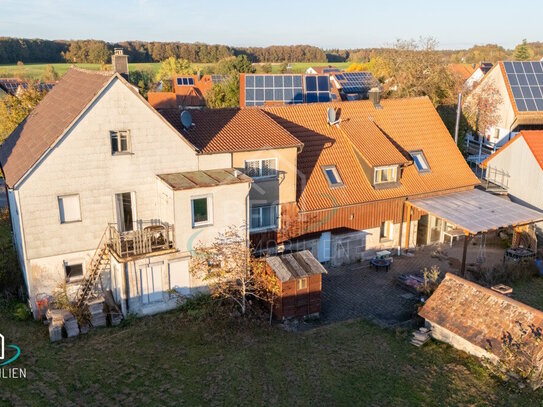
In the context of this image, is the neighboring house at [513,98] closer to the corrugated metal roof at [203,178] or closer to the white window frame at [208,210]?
the corrugated metal roof at [203,178]

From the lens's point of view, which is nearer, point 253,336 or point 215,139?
point 253,336

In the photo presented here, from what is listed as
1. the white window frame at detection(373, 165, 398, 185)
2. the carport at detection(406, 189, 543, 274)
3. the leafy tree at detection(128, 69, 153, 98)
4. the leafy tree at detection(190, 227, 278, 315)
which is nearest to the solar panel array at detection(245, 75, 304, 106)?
the white window frame at detection(373, 165, 398, 185)

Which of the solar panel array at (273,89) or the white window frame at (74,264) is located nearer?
the white window frame at (74,264)

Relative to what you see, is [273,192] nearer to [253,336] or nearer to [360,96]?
[253,336]

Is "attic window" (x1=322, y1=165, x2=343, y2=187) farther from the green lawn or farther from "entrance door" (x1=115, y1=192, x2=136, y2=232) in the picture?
"entrance door" (x1=115, y1=192, x2=136, y2=232)

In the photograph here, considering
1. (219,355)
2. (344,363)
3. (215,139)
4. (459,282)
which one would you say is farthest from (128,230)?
(459,282)

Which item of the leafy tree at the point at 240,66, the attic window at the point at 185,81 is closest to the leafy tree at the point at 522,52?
the leafy tree at the point at 240,66
